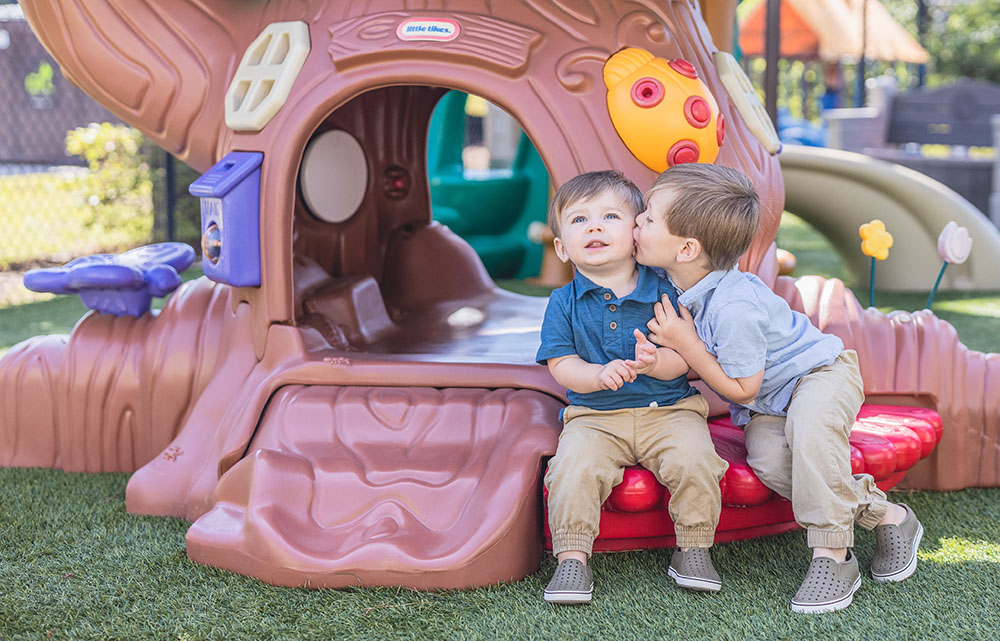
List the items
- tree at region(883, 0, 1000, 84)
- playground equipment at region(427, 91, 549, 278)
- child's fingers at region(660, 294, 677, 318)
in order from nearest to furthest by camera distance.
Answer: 1. child's fingers at region(660, 294, 677, 318)
2. playground equipment at region(427, 91, 549, 278)
3. tree at region(883, 0, 1000, 84)

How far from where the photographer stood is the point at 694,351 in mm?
2527

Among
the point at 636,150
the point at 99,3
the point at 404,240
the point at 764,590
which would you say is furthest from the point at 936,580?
the point at 99,3

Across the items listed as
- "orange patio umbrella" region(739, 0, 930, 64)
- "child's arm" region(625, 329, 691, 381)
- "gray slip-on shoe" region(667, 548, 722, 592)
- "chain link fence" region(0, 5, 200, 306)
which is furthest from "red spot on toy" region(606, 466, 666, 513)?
"orange patio umbrella" region(739, 0, 930, 64)

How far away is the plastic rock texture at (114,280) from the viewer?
3504 mm

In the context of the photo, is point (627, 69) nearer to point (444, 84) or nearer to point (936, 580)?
point (444, 84)

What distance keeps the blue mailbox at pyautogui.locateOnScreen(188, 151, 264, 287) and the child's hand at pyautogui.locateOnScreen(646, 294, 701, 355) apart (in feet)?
4.00

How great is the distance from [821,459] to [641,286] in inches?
23.0

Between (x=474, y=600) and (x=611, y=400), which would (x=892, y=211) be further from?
(x=474, y=600)

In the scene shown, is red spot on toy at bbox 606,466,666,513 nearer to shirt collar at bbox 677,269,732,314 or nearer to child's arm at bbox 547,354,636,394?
child's arm at bbox 547,354,636,394

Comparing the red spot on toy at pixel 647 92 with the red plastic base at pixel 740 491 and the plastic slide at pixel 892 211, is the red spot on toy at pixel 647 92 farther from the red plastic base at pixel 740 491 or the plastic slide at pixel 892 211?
the plastic slide at pixel 892 211

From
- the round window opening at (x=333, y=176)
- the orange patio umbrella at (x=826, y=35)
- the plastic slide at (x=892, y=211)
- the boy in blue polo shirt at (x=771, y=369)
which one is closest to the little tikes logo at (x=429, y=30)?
the boy in blue polo shirt at (x=771, y=369)

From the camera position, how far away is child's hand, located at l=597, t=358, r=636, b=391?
8.04ft

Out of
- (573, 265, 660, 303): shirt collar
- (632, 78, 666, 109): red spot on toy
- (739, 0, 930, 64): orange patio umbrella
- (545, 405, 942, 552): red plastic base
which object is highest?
(739, 0, 930, 64): orange patio umbrella

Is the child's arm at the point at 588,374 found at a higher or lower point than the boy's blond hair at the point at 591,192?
lower
